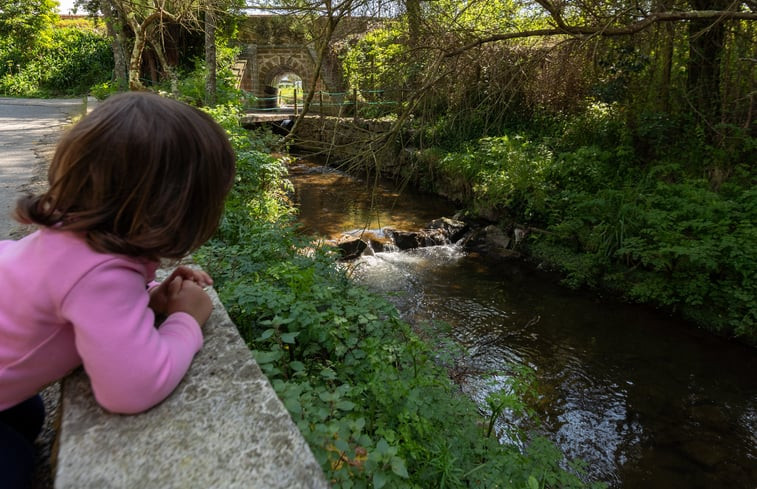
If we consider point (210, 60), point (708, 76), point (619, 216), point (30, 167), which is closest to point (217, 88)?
point (210, 60)

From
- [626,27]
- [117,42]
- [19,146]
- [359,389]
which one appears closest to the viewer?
[359,389]

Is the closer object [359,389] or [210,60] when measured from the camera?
[359,389]

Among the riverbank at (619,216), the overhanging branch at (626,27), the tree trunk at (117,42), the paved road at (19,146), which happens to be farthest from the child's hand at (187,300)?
the tree trunk at (117,42)

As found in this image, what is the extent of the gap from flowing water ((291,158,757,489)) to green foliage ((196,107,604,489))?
4.69 ft

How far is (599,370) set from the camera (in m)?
4.90

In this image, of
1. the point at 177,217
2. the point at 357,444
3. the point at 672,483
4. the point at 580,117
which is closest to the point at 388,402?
the point at 357,444

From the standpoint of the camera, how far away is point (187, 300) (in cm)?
133

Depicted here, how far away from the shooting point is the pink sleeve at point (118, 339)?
0.93 m

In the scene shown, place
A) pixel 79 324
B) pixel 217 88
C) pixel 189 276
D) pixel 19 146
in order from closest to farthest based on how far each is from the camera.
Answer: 1. pixel 79 324
2. pixel 189 276
3. pixel 19 146
4. pixel 217 88

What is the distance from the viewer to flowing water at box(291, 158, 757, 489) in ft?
12.4

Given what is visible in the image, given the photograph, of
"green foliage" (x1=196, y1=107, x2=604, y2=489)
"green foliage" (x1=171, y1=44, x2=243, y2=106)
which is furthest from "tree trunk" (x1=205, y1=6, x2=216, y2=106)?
"green foliage" (x1=196, y1=107, x2=604, y2=489)

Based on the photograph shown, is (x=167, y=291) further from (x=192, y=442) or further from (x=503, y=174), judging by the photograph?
(x=503, y=174)

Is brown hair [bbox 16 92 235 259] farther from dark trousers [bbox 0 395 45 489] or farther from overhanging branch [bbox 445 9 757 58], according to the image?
overhanging branch [bbox 445 9 757 58]

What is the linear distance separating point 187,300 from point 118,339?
39 cm
